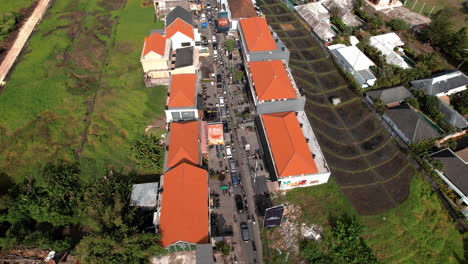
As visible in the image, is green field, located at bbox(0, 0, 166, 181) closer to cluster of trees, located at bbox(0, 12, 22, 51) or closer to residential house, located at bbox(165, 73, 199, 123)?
residential house, located at bbox(165, 73, 199, 123)

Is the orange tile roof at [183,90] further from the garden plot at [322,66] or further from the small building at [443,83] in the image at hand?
the small building at [443,83]

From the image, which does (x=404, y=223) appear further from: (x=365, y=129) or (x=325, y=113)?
(x=325, y=113)

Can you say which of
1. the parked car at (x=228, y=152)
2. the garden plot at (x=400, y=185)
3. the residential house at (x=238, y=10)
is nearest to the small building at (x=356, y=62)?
the garden plot at (x=400, y=185)

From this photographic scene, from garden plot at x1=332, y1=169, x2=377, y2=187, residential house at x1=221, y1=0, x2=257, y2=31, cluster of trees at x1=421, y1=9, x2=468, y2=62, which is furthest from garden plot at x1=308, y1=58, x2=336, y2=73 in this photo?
cluster of trees at x1=421, y1=9, x2=468, y2=62

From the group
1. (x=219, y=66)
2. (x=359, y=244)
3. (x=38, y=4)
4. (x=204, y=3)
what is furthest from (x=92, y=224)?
(x=38, y=4)

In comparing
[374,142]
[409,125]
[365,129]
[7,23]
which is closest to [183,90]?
[365,129]
